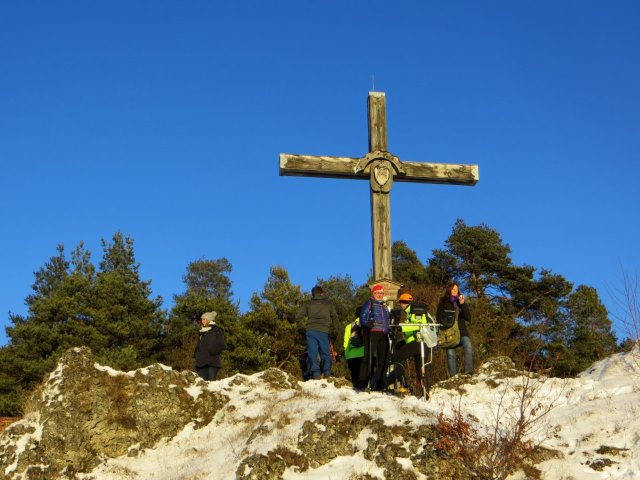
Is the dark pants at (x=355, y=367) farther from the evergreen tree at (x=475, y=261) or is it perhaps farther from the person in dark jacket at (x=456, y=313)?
the evergreen tree at (x=475, y=261)

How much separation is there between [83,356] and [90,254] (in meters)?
30.2

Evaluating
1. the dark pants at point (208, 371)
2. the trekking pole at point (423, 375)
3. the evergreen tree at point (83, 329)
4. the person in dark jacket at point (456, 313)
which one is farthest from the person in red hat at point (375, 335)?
the evergreen tree at point (83, 329)

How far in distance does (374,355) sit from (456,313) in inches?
62.9

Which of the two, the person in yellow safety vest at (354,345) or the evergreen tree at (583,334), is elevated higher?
the evergreen tree at (583,334)

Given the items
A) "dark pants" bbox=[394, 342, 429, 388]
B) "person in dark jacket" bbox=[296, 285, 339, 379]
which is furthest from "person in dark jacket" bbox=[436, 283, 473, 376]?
"person in dark jacket" bbox=[296, 285, 339, 379]

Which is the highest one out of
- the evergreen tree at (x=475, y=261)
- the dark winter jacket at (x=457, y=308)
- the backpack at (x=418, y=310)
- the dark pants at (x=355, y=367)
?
the evergreen tree at (x=475, y=261)

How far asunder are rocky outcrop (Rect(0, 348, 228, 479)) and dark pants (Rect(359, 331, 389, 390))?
1.86m

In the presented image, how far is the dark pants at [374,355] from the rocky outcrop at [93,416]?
1862 millimetres

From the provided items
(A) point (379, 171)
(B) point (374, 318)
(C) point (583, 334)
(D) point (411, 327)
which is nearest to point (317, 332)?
(B) point (374, 318)

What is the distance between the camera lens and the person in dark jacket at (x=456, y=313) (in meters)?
10.5

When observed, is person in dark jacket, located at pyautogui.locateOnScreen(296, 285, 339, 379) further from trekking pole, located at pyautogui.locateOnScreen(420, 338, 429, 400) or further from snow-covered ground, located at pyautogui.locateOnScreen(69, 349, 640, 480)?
trekking pole, located at pyautogui.locateOnScreen(420, 338, 429, 400)

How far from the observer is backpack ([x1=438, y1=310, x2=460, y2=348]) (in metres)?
10.3

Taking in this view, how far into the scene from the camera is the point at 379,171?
12.8 metres

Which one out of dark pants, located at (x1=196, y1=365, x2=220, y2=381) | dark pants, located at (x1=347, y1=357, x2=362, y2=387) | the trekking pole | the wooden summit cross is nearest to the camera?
the trekking pole
